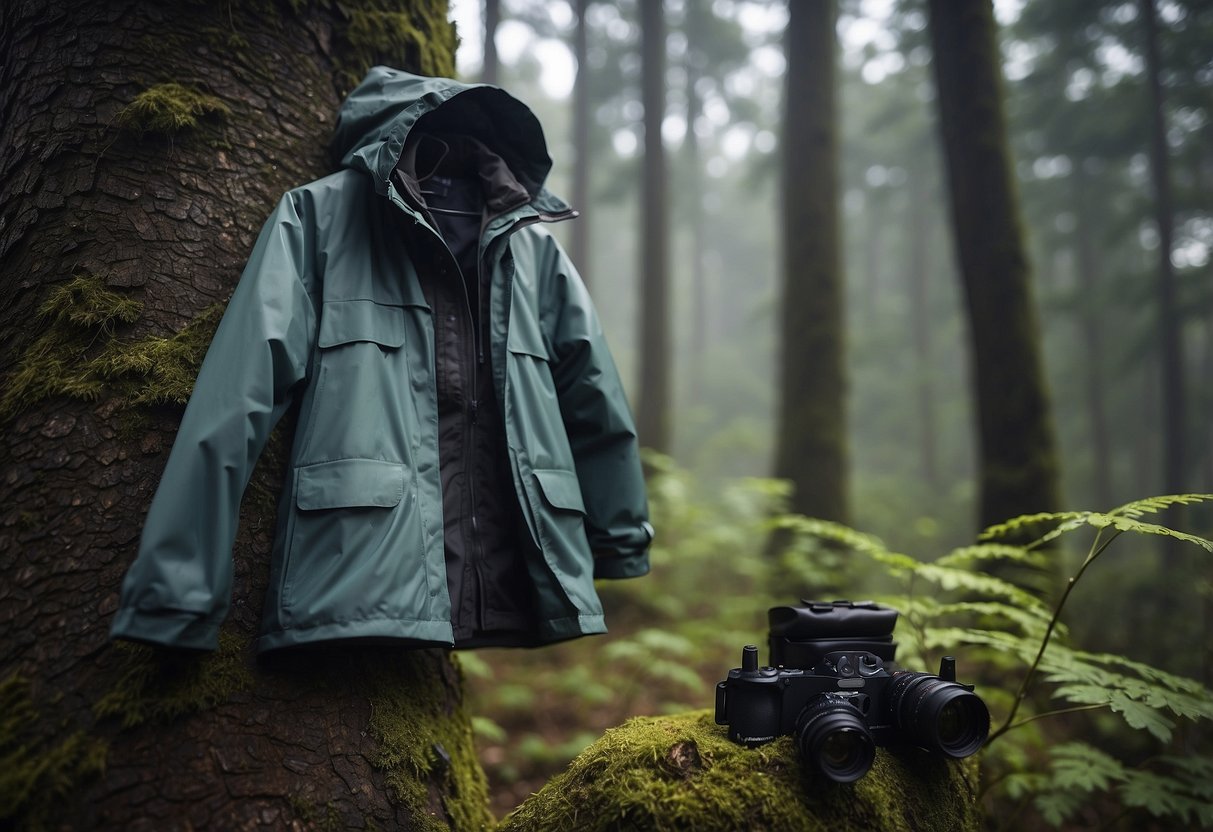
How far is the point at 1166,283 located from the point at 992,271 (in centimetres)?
949

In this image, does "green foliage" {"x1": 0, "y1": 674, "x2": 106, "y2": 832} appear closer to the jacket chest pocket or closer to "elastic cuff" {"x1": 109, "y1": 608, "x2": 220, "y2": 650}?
"elastic cuff" {"x1": 109, "y1": 608, "x2": 220, "y2": 650}

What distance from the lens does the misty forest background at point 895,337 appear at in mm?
5148

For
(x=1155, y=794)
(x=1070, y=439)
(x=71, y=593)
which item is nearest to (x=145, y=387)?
(x=71, y=593)

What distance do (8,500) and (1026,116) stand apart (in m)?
17.8

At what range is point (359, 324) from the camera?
2260 mm

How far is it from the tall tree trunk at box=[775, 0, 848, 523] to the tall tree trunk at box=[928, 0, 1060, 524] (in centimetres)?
177

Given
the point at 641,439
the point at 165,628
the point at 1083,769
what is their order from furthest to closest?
1. the point at 641,439
2. the point at 1083,769
3. the point at 165,628

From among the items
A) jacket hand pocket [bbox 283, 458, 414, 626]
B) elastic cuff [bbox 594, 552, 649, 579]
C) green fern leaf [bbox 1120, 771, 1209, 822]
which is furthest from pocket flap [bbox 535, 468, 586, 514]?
green fern leaf [bbox 1120, 771, 1209, 822]

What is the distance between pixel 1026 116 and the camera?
1445 cm

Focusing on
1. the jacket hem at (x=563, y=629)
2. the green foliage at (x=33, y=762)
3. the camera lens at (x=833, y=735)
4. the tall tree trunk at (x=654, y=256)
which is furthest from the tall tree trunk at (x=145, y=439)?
the tall tree trunk at (x=654, y=256)

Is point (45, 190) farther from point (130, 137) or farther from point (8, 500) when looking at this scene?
point (8, 500)

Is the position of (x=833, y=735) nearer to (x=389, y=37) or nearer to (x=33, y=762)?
(x=33, y=762)

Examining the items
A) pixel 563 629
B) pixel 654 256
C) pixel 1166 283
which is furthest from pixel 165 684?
pixel 1166 283

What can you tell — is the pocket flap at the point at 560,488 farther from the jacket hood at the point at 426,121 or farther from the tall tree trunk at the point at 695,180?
the tall tree trunk at the point at 695,180
